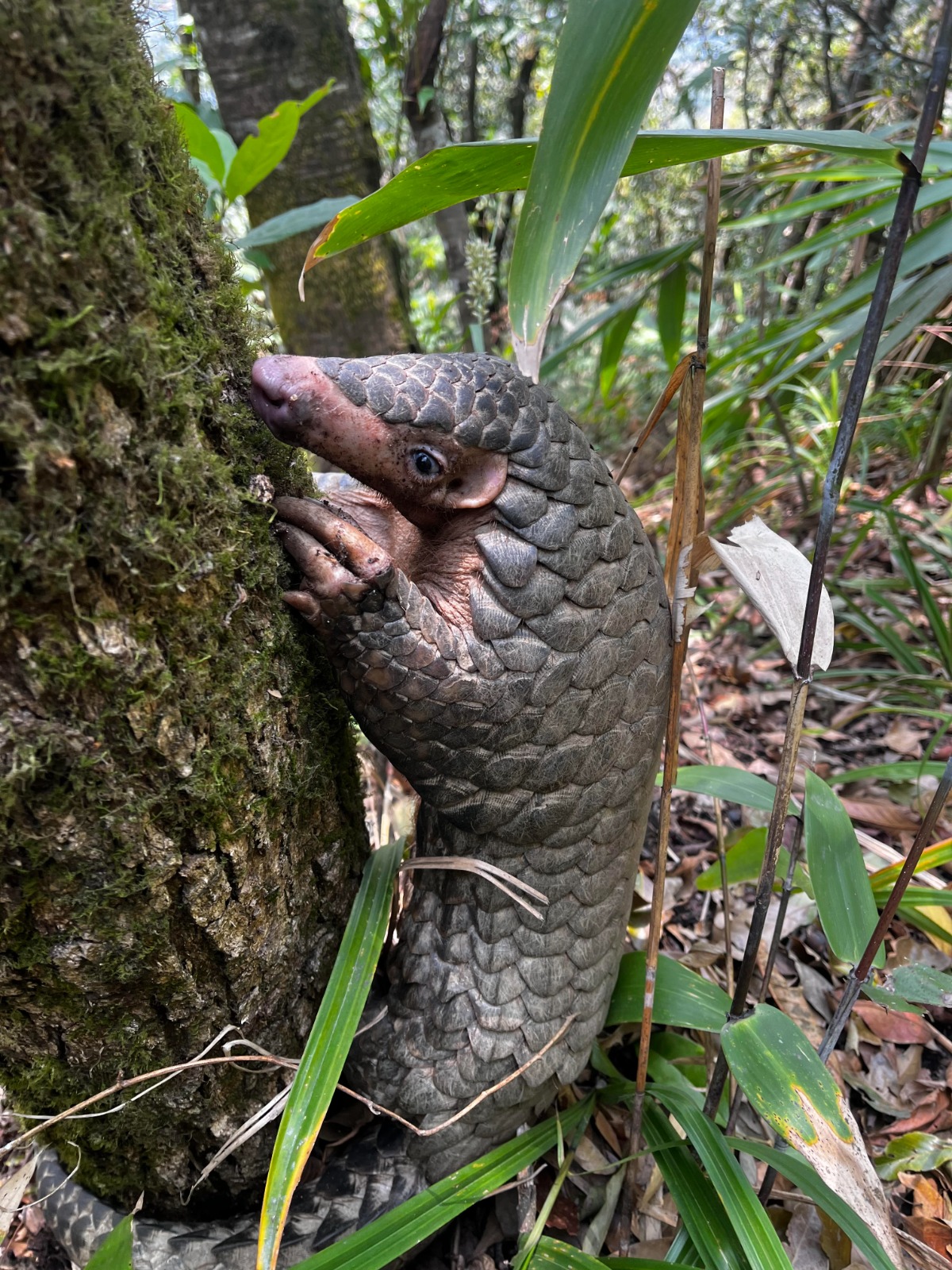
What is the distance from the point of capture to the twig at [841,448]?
2.82ft

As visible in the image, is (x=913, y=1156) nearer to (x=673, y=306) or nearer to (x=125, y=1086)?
(x=125, y=1086)

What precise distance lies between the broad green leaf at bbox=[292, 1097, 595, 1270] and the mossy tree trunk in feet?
0.62

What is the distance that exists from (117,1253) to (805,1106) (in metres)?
0.85

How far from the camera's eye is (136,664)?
0.80 m

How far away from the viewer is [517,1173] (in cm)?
129

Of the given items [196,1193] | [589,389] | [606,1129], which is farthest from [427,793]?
[589,389]

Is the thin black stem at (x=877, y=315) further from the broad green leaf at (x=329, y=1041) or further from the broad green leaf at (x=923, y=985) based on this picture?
the broad green leaf at (x=329, y=1041)

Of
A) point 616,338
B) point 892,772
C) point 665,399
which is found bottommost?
point 892,772

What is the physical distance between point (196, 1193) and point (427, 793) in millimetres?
728

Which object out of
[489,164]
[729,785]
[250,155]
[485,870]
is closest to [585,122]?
[489,164]

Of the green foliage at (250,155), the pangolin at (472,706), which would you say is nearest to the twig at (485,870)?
the pangolin at (472,706)

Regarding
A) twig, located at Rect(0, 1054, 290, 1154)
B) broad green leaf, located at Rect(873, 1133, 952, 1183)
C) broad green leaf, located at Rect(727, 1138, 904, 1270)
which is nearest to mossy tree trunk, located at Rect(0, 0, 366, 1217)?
twig, located at Rect(0, 1054, 290, 1154)

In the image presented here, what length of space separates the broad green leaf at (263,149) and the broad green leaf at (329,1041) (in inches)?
71.4

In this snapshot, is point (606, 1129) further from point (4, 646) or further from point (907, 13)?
point (907, 13)
